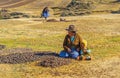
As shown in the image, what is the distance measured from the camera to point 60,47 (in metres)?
25.6

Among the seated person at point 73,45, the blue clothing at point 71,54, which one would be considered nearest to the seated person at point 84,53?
the seated person at point 73,45

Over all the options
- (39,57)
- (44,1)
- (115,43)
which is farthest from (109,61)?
(44,1)

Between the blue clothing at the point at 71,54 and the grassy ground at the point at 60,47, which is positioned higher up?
the blue clothing at the point at 71,54

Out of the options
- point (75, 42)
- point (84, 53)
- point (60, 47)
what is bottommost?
point (60, 47)

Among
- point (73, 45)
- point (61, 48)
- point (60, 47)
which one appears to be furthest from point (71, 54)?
point (60, 47)

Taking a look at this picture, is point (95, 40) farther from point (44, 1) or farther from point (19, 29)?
point (44, 1)

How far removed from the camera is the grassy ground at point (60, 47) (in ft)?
58.3

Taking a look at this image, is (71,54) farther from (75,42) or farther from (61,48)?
(61,48)

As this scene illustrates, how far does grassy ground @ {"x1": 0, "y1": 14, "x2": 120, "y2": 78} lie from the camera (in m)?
17.8

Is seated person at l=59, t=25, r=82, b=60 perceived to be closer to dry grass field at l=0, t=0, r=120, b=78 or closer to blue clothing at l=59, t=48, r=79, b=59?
blue clothing at l=59, t=48, r=79, b=59

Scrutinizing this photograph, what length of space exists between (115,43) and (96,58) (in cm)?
558

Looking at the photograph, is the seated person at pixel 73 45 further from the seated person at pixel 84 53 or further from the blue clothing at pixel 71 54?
the seated person at pixel 84 53

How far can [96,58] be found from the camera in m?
21.0

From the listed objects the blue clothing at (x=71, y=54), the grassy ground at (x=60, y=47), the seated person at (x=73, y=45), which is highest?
the seated person at (x=73, y=45)
